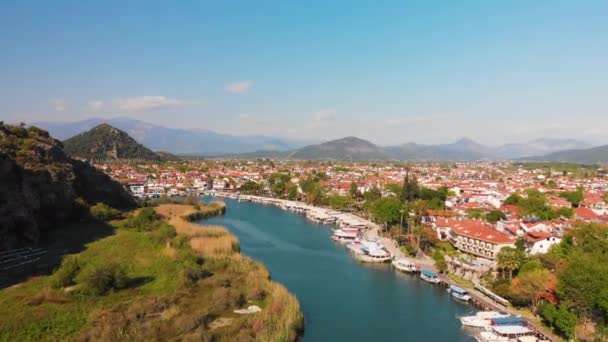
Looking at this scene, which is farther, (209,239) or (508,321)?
(209,239)

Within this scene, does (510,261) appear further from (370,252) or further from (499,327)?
(370,252)

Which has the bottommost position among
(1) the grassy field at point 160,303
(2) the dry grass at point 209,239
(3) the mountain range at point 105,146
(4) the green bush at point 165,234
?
(1) the grassy field at point 160,303

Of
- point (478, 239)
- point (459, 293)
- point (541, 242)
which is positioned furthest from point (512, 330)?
point (478, 239)

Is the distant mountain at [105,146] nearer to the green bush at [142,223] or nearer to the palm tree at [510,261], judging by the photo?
the green bush at [142,223]

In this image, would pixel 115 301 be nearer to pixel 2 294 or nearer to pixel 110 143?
pixel 2 294

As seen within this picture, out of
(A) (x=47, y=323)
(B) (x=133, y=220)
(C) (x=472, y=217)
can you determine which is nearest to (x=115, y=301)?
(A) (x=47, y=323)

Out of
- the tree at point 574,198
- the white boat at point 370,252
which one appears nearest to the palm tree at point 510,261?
the white boat at point 370,252

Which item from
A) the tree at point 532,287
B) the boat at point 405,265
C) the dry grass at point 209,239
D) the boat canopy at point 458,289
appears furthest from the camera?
the boat at point 405,265
